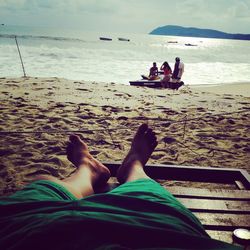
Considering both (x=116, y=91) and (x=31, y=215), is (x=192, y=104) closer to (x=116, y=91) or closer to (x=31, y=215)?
(x=116, y=91)

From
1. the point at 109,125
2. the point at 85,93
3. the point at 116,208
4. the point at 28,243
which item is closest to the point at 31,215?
the point at 28,243

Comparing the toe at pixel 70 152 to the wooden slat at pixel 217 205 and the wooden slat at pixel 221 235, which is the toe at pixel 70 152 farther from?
the wooden slat at pixel 221 235

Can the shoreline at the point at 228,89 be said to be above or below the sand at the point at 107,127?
below

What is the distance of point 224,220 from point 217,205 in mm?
145

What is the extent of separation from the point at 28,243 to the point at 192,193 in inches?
49.9

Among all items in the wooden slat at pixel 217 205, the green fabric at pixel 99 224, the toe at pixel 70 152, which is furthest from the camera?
the toe at pixel 70 152

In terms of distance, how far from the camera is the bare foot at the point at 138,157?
179 centimetres

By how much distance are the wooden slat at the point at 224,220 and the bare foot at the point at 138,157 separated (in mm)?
405

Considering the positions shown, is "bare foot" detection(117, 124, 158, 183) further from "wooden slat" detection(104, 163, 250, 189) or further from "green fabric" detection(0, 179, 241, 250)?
"green fabric" detection(0, 179, 241, 250)

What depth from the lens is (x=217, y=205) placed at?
67.5 inches

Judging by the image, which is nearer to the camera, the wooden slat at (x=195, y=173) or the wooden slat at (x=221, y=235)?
the wooden slat at (x=221, y=235)

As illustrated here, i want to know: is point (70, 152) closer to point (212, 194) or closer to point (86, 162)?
point (86, 162)

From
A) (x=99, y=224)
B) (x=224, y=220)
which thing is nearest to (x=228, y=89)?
(x=224, y=220)

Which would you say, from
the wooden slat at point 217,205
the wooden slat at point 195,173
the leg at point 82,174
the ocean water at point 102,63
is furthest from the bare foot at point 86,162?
the ocean water at point 102,63
